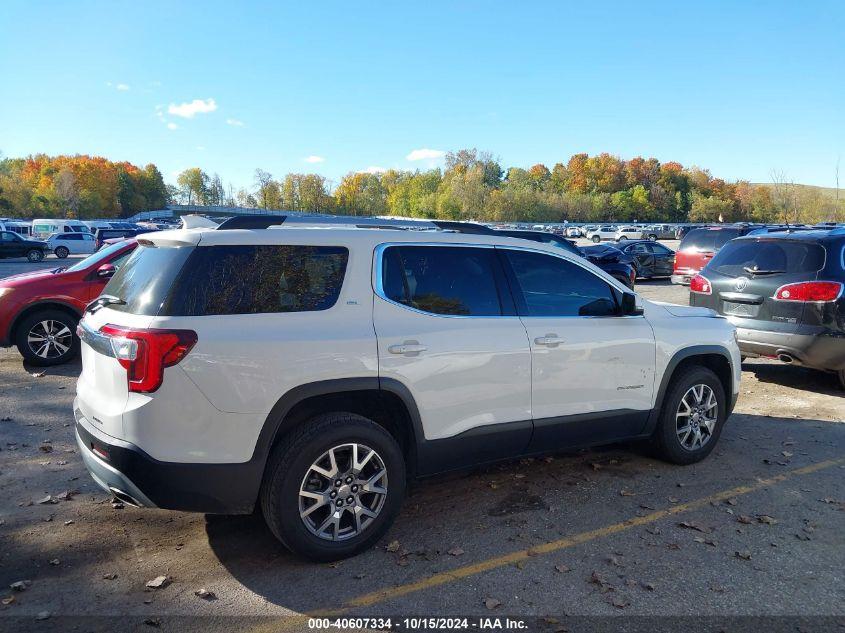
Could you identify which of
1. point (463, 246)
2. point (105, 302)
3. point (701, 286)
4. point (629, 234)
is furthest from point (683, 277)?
point (629, 234)

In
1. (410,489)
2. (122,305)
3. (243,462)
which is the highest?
(122,305)

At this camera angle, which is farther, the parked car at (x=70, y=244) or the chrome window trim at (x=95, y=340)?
the parked car at (x=70, y=244)

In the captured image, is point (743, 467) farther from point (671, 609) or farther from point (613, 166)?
point (613, 166)

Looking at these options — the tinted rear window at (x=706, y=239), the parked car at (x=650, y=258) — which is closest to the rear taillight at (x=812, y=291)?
the tinted rear window at (x=706, y=239)

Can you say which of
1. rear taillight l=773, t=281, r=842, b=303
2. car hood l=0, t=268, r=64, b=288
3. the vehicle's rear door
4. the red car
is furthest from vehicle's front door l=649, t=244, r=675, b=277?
car hood l=0, t=268, r=64, b=288

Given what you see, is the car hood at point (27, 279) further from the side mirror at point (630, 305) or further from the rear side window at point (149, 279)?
the side mirror at point (630, 305)

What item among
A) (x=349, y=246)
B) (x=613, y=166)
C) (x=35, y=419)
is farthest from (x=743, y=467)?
(x=613, y=166)

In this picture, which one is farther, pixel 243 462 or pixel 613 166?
pixel 613 166

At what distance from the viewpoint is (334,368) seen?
135 inches

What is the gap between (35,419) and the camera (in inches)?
242

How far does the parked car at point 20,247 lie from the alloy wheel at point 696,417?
116 feet

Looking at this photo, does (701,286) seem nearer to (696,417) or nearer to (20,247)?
(696,417)

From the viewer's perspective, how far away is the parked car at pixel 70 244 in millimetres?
36719

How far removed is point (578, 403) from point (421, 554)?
155 centimetres
